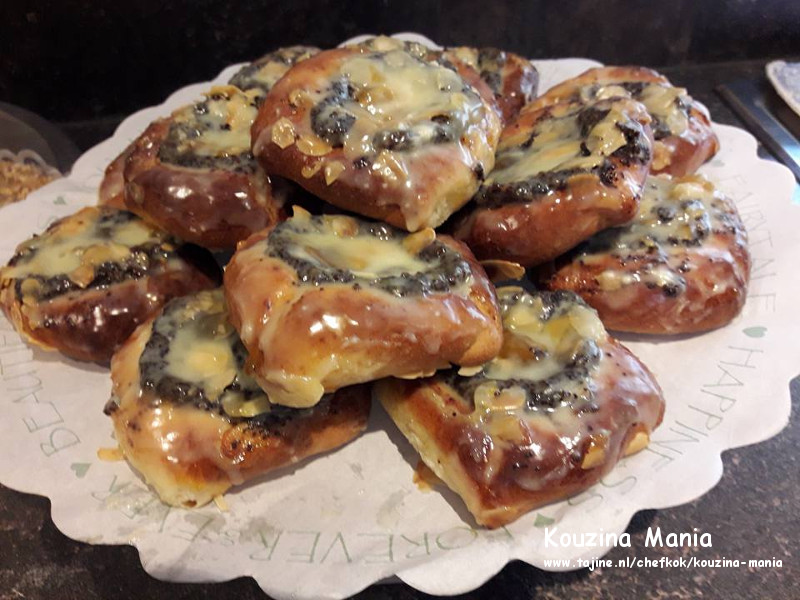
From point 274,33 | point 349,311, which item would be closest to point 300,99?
point 349,311

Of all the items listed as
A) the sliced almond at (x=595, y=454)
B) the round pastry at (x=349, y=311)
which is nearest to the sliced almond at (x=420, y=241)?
the round pastry at (x=349, y=311)

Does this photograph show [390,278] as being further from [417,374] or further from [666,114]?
[666,114]

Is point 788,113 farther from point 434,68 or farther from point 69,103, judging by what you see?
point 69,103

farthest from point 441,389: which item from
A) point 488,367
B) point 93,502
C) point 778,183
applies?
point 778,183

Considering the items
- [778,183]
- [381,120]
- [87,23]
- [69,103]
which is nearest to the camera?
[381,120]

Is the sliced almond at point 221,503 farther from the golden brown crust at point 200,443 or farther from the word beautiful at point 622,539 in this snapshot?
the word beautiful at point 622,539
